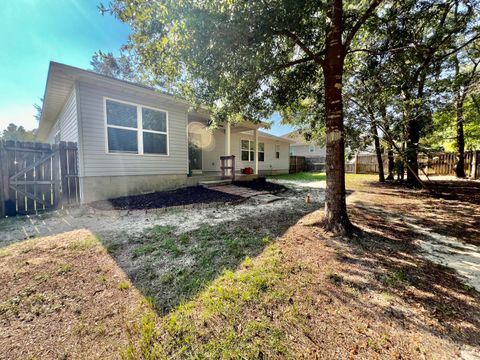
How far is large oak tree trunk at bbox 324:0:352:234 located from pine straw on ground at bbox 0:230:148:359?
328 centimetres

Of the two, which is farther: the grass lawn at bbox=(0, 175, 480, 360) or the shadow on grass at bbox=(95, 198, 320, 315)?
the shadow on grass at bbox=(95, 198, 320, 315)

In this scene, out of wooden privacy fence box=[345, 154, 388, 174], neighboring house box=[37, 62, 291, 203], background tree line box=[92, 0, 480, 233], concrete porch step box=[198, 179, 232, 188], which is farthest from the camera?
wooden privacy fence box=[345, 154, 388, 174]

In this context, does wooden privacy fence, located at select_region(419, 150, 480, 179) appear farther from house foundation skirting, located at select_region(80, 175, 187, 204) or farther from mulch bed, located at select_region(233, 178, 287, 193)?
house foundation skirting, located at select_region(80, 175, 187, 204)

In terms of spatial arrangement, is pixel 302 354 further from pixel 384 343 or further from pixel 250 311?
pixel 384 343

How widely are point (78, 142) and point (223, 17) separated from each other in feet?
17.4

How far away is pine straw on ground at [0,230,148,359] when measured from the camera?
145 centimetres

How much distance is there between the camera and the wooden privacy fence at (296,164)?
20.3 meters

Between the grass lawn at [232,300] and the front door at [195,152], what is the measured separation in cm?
755

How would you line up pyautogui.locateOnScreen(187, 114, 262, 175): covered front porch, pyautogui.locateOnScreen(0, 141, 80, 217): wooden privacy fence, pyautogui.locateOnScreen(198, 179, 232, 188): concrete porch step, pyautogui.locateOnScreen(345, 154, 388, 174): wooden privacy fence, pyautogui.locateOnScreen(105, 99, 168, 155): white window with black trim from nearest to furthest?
pyautogui.locateOnScreen(0, 141, 80, 217): wooden privacy fence, pyautogui.locateOnScreen(105, 99, 168, 155): white window with black trim, pyautogui.locateOnScreen(198, 179, 232, 188): concrete porch step, pyautogui.locateOnScreen(187, 114, 262, 175): covered front porch, pyautogui.locateOnScreen(345, 154, 388, 174): wooden privacy fence

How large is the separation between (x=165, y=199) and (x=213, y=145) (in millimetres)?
6119

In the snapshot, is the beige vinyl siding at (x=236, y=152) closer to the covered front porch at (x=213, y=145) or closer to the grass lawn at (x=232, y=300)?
the covered front porch at (x=213, y=145)

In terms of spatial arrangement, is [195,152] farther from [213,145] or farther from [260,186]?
[260,186]

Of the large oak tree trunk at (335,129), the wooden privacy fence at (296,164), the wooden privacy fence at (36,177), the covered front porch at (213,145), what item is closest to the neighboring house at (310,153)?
the wooden privacy fence at (296,164)

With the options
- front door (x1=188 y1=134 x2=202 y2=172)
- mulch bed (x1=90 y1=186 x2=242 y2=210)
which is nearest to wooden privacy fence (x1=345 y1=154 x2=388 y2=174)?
front door (x1=188 y1=134 x2=202 y2=172)
